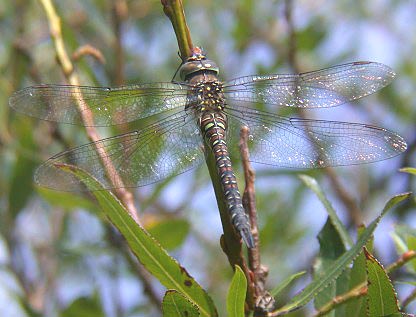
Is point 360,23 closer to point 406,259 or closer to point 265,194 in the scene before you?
point 265,194

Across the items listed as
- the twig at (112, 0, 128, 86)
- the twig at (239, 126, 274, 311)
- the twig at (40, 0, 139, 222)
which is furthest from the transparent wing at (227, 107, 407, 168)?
the twig at (112, 0, 128, 86)

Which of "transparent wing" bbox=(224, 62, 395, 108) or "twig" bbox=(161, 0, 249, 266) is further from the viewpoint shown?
"transparent wing" bbox=(224, 62, 395, 108)

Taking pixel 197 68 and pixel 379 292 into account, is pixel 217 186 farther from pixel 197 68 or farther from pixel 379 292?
pixel 197 68

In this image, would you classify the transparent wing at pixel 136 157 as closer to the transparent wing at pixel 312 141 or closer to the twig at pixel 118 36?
the transparent wing at pixel 312 141

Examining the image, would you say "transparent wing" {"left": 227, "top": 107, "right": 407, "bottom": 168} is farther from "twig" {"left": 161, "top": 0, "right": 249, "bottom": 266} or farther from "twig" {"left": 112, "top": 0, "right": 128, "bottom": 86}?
"twig" {"left": 112, "top": 0, "right": 128, "bottom": 86}

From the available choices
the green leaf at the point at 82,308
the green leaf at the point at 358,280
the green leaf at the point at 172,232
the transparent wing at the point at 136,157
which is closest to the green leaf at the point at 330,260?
the green leaf at the point at 358,280

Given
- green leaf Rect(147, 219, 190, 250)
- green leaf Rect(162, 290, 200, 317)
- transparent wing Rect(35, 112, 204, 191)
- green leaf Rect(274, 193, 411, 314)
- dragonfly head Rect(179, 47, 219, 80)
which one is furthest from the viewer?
green leaf Rect(147, 219, 190, 250)
